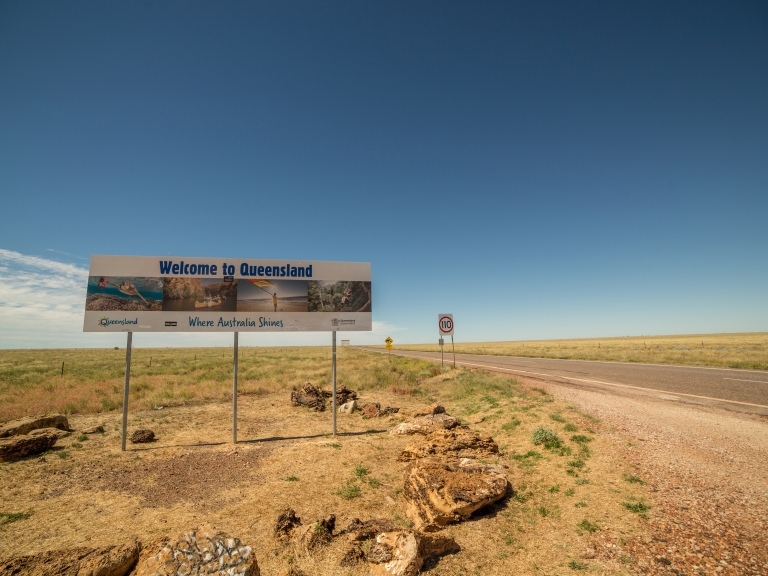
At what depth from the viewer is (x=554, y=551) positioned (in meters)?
4.54

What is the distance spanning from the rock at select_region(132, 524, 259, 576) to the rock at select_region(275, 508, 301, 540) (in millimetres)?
1778

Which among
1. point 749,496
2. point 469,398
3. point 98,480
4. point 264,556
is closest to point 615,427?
point 749,496

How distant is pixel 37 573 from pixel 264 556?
7.59ft

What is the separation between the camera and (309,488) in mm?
7133

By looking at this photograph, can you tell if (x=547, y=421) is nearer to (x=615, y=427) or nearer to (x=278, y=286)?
(x=615, y=427)

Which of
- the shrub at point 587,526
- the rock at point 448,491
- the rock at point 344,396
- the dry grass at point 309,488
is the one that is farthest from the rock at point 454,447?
the rock at point 344,396

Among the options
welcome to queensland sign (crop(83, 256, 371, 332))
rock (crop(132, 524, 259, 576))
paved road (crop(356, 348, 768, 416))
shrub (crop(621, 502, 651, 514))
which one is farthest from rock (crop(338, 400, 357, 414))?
rock (crop(132, 524, 259, 576))

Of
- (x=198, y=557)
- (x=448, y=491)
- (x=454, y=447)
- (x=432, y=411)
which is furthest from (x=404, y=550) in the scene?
(x=432, y=411)

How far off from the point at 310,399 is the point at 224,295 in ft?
22.1

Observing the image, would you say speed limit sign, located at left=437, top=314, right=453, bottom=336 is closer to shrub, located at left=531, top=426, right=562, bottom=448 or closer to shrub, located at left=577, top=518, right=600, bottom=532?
shrub, located at left=531, top=426, right=562, bottom=448

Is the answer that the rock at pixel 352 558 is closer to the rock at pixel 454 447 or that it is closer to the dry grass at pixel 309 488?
the dry grass at pixel 309 488

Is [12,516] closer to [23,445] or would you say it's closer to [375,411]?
[23,445]

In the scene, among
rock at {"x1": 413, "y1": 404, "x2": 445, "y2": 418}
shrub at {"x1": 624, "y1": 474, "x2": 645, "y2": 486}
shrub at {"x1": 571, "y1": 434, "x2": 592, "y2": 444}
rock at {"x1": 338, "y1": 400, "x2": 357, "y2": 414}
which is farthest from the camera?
rock at {"x1": 338, "y1": 400, "x2": 357, "y2": 414}

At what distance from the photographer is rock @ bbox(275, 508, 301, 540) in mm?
5191
